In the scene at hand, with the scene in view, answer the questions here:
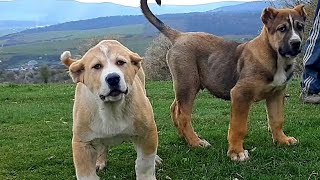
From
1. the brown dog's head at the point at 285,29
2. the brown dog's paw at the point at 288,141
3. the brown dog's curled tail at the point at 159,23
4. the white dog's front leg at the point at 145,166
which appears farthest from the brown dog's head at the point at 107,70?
the brown dog's paw at the point at 288,141

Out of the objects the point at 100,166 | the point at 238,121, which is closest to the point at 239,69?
the point at 238,121

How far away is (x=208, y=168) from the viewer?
697 centimetres

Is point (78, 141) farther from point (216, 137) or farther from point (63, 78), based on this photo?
point (63, 78)

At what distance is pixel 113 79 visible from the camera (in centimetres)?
545

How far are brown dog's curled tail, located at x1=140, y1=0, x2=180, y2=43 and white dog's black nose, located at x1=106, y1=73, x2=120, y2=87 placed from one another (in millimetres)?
2976

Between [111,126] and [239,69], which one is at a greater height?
[111,126]

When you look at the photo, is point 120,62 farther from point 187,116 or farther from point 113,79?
point 187,116

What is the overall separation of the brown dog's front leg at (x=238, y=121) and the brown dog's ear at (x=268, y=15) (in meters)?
0.89

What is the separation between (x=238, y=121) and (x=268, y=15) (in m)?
1.35

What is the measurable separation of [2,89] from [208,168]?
43.5 ft

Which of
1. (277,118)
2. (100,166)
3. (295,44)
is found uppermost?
(295,44)

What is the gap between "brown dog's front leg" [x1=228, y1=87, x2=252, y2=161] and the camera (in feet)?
23.9

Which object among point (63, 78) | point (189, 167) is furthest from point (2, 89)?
point (63, 78)

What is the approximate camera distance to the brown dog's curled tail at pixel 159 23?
8422 mm
